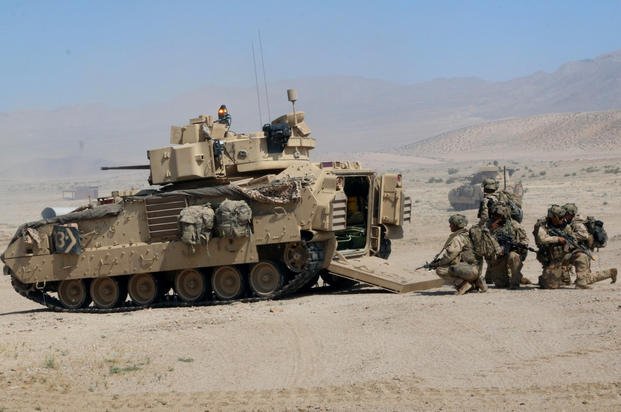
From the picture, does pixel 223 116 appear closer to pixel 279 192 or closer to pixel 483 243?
pixel 279 192

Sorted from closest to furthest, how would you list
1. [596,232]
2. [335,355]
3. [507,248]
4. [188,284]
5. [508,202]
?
[335,355], [596,232], [507,248], [508,202], [188,284]

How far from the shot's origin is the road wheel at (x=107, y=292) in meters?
17.6

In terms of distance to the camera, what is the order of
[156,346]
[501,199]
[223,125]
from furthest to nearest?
1. [223,125]
2. [501,199]
3. [156,346]

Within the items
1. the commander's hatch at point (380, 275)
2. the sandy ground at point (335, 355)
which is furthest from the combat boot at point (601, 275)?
the commander's hatch at point (380, 275)

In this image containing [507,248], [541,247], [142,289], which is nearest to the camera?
[541,247]

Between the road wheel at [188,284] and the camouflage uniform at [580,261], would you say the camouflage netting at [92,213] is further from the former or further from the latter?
the camouflage uniform at [580,261]

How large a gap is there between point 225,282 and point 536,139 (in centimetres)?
11296

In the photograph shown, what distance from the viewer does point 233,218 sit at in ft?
53.1

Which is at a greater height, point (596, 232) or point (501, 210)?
point (501, 210)

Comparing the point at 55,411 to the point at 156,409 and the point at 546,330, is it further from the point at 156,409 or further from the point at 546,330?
the point at 546,330

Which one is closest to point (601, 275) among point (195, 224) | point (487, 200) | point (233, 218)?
point (487, 200)

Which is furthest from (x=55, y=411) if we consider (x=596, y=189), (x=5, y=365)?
(x=596, y=189)

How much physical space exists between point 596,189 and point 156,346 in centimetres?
4171

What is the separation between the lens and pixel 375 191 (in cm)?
1845
